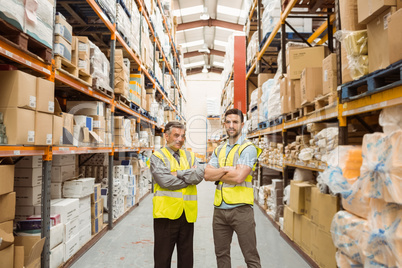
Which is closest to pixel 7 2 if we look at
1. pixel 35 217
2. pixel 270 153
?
pixel 35 217

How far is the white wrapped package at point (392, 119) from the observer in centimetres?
204

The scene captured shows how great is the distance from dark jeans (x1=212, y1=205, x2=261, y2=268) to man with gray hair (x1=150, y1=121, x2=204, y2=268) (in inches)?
11.0

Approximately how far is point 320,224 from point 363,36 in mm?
2043

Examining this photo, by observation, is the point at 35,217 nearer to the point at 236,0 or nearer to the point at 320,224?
the point at 320,224

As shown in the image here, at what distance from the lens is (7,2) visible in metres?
2.12

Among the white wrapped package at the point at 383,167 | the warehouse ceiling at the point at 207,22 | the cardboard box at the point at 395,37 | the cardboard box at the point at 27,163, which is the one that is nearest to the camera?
the white wrapped package at the point at 383,167

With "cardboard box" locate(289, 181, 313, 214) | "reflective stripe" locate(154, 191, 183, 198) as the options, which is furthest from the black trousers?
"cardboard box" locate(289, 181, 313, 214)

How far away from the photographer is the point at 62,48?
10.3 ft

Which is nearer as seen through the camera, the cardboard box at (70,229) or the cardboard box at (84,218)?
the cardboard box at (70,229)

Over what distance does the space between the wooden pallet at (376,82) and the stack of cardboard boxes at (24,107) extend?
9.34 feet

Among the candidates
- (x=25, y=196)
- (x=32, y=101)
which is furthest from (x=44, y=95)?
(x=25, y=196)

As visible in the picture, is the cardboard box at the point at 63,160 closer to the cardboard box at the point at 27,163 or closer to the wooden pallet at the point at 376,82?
the cardboard box at the point at 27,163

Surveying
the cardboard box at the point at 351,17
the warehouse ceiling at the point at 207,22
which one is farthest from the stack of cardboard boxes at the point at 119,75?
the warehouse ceiling at the point at 207,22

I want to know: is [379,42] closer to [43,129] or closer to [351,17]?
[351,17]
